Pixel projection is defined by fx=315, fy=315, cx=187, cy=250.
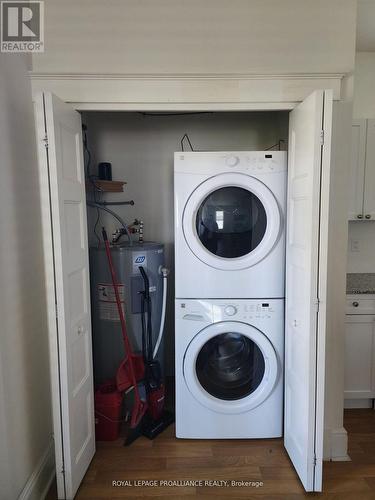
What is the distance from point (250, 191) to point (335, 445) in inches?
61.0

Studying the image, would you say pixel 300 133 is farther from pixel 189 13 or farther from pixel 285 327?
pixel 285 327

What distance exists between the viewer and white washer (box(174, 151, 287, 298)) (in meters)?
1.78

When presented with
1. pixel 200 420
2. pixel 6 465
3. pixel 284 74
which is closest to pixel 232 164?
pixel 284 74

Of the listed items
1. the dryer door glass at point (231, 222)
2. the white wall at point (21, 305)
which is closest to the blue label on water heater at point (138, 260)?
the dryer door glass at point (231, 222)

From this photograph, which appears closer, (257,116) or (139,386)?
(139,386)

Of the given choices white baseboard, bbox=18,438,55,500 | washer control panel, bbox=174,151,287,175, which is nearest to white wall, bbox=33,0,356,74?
washer control panel, bbox=174,151,287,175

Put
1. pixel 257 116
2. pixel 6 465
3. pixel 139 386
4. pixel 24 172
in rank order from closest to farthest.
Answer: pixel 6 465, pixel 24 172, pixel 139 386, pixel 257 116

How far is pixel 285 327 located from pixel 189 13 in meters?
1.76

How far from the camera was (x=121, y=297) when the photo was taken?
2070 millimetres

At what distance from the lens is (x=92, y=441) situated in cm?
181

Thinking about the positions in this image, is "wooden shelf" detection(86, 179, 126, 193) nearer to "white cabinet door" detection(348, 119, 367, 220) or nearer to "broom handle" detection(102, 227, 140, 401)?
"broom handle" detection(102, 227, 140, 401)

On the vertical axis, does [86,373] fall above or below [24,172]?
Answer: below

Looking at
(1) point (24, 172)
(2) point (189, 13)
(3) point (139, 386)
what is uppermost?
(2) point (189, 13)

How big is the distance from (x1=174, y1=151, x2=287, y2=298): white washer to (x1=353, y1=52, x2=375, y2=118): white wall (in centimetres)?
131
